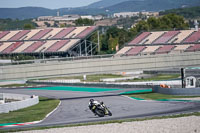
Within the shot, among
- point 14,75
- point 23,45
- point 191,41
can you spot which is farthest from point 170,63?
point 23,45

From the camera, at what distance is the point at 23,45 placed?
105062 millimetres

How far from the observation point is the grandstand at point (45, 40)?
9869 cm

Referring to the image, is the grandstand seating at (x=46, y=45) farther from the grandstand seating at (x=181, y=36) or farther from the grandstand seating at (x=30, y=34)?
the grandstand seating at (x=181, y=36)

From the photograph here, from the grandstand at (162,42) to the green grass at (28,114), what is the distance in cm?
4810

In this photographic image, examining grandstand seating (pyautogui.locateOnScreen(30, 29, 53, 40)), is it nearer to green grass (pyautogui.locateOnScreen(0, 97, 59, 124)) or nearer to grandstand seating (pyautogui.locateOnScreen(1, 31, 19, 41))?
grandstand seating (pyautogui.locateOnScreen(1, 31, 19, 41))

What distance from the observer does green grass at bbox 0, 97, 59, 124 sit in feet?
109

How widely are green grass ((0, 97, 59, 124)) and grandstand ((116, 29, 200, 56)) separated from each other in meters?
48.1

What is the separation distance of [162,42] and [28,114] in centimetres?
5976

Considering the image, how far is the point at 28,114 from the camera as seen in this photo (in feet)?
118

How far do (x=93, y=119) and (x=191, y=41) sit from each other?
60099 millimetres

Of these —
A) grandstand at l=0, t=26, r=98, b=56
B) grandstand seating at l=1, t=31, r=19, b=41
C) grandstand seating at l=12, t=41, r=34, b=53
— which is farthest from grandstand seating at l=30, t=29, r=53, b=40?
grandstand seating at l=1, t=31, r=19, b=41

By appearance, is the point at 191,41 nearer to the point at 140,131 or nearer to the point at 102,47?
the point at 102,47

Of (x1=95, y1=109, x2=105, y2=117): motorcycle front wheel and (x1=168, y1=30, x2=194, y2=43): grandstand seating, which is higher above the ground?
(x1=168, y1=30, x2=194, y2=43): grandstand seating

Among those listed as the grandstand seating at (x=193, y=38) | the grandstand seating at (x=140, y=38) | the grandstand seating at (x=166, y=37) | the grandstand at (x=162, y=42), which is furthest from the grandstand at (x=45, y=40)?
the grandstand seating at (x=193, y=38)
